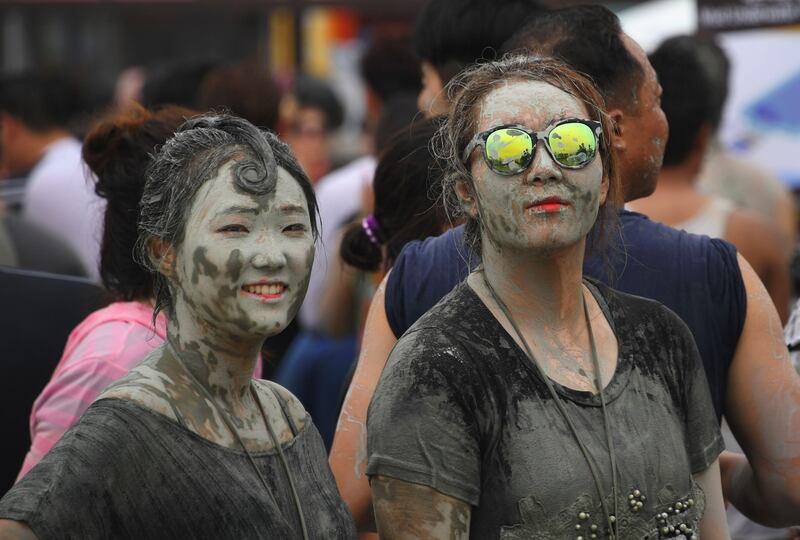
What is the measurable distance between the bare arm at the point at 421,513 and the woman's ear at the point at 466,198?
56 cm

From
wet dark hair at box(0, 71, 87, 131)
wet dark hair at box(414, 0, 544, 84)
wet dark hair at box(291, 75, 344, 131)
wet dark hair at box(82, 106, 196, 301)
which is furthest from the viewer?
wet dark hair at box(291, 75, 344, 131)

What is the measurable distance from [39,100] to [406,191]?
14.5 ft

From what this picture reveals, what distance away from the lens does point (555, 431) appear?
94.2 inches

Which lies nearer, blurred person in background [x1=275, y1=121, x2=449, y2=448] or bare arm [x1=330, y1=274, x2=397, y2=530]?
bare arm [x1=330, y1=274, x2=397, y2=530]

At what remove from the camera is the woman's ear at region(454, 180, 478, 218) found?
8.52 ft

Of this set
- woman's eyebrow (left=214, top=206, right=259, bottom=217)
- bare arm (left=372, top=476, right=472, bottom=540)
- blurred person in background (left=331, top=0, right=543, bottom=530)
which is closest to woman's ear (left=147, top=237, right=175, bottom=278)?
woman's eyebrow (left=214, top=206, right=259, bottom=217)

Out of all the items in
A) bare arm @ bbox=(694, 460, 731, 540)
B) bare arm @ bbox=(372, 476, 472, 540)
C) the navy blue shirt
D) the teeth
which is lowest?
bare arm @ bbox=(694, 460, 731, 540)

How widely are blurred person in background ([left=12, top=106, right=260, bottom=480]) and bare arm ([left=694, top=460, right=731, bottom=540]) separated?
1.17 meters

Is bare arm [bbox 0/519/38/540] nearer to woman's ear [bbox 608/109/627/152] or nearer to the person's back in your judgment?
woman's ear [bbox 608/109/627/152]

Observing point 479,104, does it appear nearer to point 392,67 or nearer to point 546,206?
point 546,206

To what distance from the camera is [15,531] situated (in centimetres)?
209

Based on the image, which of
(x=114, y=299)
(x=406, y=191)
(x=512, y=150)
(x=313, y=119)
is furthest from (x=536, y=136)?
(x=313, y=119)

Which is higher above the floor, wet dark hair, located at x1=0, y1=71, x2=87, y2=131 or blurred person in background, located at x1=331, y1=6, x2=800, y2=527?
wet dark hair, located at x1=0, y1=71, x2=87, y2=131

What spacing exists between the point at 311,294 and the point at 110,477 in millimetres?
4088
